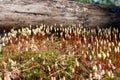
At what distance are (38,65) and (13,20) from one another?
3.80 m

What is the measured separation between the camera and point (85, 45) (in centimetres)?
953

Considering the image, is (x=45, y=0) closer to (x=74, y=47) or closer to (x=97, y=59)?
(x=74, y=47)

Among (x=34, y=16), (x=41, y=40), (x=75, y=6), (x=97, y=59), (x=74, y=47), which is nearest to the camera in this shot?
(x=97, y=59)

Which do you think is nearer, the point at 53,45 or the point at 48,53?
the point at 48,53

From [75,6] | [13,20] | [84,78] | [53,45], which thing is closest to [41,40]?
[53,45]

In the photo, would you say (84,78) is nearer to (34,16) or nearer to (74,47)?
(74,47)

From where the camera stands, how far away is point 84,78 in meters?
7.29

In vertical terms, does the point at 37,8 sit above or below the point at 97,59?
above

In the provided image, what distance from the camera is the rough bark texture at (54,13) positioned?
430 inches

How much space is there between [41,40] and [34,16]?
1247 mm

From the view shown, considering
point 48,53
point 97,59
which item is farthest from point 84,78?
point 48,53

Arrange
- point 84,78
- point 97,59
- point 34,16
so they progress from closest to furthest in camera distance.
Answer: point 84,78
point 97,59
point 34,16

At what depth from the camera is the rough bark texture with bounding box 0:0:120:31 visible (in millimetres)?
10922

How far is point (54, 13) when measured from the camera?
11500 millimetres
